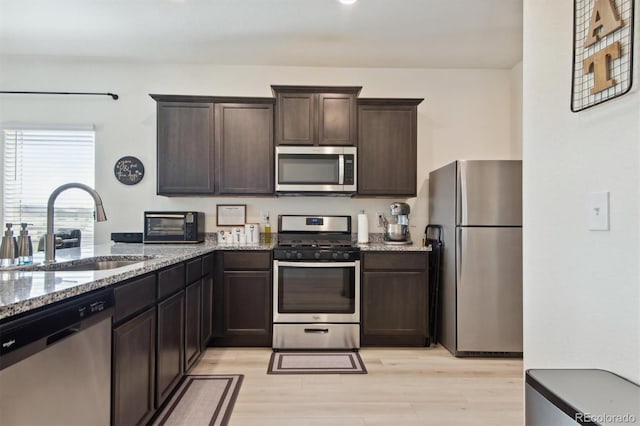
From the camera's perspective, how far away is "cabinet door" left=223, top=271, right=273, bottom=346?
3008mm

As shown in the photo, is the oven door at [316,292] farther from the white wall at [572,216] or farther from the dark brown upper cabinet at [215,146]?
the white wall at [572,216]

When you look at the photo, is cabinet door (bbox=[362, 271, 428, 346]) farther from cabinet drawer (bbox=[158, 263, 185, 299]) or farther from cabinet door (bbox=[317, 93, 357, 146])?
cabinet drawer (bbox=[158, 263, 185, 299])

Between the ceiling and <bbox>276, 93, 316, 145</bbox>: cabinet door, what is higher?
the ceiling

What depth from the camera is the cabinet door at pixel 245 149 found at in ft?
10.8

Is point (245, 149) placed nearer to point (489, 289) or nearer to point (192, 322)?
point (192, 322)

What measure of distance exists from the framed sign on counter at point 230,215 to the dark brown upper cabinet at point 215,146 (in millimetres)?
308

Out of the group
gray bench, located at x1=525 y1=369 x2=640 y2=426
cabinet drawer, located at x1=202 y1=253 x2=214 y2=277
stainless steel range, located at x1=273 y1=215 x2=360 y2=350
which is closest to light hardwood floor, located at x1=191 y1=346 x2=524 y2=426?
stainless steel range, located at x1=273 y1=215 x2=360 y2=350

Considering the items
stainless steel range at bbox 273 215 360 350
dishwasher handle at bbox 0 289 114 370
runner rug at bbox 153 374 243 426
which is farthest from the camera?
stainless steel range at bbox 273 215 360 350

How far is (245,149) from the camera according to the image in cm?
330

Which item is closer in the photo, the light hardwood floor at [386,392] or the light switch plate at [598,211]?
the light switch plate at [598,211]

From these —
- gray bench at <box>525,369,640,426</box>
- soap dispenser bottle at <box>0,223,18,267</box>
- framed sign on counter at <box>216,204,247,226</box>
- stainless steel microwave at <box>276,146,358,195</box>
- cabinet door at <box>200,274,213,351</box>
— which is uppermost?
stainless steel microwave at <box>276,146,358,195</box>

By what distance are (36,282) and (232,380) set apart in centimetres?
154

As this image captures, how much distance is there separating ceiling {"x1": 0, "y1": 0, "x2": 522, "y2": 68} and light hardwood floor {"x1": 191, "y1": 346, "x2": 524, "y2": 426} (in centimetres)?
274

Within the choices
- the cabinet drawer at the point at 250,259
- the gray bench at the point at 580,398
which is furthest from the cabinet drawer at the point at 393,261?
the gray bench at the point at 580,398
